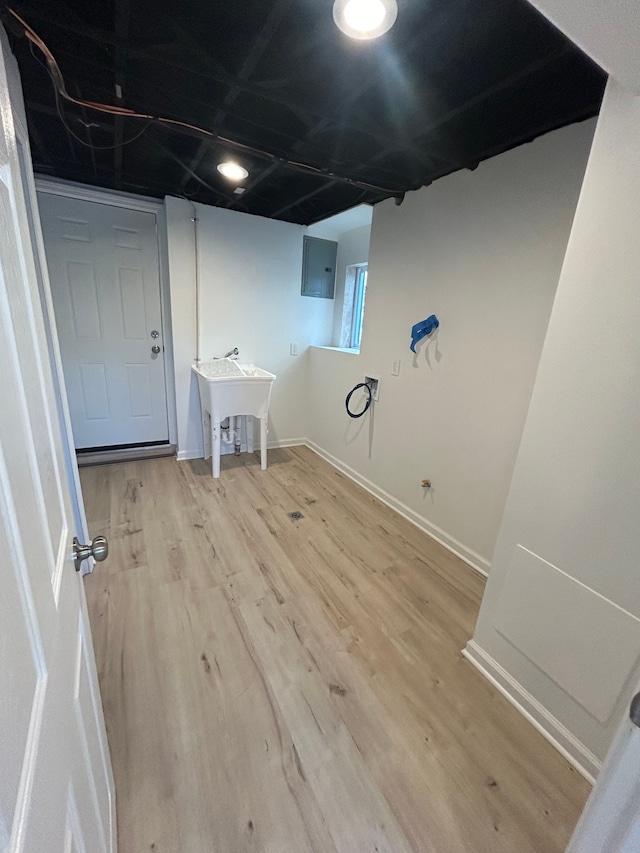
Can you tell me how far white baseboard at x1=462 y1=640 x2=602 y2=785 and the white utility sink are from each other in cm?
223

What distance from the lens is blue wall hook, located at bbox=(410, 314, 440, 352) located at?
7.30 ft

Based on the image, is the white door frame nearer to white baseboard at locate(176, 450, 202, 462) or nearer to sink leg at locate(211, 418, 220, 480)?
white baseboard at locate(176, 450, 202, 462)

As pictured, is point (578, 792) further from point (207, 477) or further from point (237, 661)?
point (207, 477)

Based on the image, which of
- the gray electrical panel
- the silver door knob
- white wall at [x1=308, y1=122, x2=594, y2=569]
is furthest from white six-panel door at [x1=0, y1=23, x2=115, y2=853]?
the gray electrical panel

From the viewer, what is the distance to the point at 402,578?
1990 millimetres

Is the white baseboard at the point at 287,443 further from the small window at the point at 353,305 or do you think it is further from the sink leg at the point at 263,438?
the small window at the point at 353,305

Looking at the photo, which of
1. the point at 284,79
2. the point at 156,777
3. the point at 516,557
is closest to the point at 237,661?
the point at 156,777

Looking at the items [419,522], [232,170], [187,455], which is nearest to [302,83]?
[232,170]

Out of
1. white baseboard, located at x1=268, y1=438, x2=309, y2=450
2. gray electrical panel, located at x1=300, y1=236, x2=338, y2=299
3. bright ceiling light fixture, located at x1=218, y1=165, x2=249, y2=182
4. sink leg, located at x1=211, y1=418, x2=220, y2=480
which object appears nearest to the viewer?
bright ceiling light fixture, located at x1=218, y1=165, x2=249, y2=182

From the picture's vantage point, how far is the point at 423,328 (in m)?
2.26

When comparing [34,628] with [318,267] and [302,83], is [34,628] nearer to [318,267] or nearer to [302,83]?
[302,83]

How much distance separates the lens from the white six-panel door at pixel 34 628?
320mm

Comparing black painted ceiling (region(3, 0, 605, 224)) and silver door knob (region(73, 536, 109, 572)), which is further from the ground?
black painted ceiling (region(3, 0, 605, 224))

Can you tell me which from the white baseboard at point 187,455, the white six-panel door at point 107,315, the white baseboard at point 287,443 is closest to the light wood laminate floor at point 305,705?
the white baseboard at point 187,455
